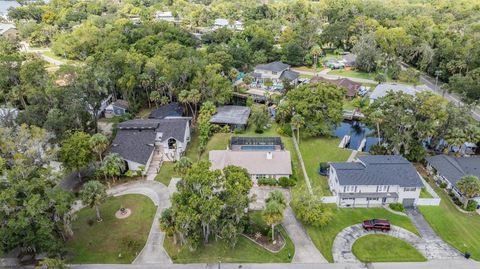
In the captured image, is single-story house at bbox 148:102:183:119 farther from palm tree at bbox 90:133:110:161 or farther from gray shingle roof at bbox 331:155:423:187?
gray shingle roof at bbox 331:155:423:187

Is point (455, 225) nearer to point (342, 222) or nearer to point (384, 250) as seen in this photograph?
point (384, 250)

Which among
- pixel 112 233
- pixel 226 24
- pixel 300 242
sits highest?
pixel 300 242

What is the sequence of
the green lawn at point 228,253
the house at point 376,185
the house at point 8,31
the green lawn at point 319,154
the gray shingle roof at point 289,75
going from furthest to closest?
the house at point 8,31, the gray shingle roof at point 289,75, the green lawn at point 319,154, the house at point 376,185, the green lawn at point 228,253

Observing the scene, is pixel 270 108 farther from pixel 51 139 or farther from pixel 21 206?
pixel 21 206

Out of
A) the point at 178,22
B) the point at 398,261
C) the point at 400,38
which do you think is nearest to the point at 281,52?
the point at 400,38

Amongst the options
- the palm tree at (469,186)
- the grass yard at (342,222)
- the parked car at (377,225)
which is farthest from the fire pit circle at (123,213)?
the palm tree at (469,186)

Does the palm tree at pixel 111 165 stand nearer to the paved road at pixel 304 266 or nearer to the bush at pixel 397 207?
the paved road at pixel 304 266

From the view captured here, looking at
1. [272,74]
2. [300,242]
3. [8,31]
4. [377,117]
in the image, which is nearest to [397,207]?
[300,242]
